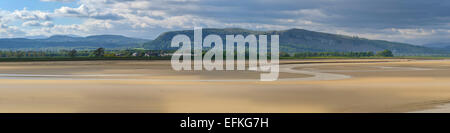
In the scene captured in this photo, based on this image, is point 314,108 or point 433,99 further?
point 433,99

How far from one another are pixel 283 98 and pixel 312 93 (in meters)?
2.92
